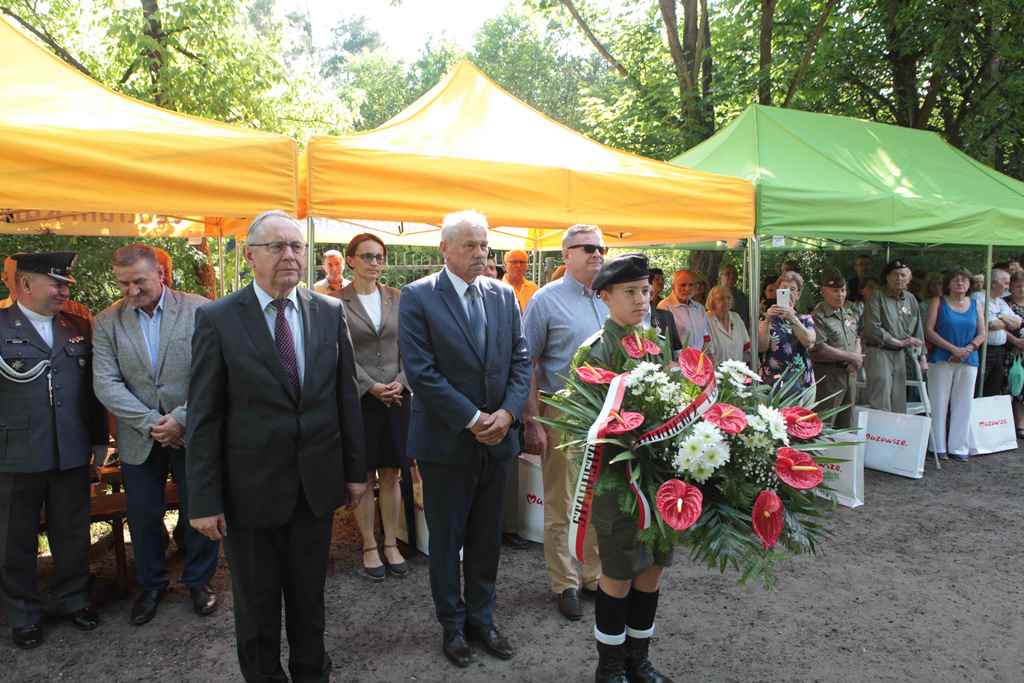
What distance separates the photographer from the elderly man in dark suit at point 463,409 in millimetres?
2926

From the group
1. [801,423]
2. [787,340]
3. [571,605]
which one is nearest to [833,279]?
A: [787,340]

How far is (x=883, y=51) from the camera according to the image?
34.4 feet

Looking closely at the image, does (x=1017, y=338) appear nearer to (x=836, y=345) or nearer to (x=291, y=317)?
(x=836, y=345)

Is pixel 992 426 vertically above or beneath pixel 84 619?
above

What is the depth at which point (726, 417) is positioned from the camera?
217 centimetres

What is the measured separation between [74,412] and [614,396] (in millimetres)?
2663

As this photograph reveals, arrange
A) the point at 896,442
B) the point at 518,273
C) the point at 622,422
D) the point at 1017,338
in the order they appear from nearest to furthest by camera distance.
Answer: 1. the point at 622,422
2. the point at 896,442
3. the point at 518,273
4. the point at 1017,338

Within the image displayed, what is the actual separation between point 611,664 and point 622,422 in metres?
1.08

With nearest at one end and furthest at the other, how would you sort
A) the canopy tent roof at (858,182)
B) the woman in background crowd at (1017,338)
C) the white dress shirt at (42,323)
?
the white dress shirt at (42,323) < the canopy tent roof at (858,182) < the woman in background crowd at (1017,338)

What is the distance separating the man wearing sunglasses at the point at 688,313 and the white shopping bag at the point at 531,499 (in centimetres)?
158

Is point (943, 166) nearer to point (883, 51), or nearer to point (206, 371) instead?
point (883, 51)

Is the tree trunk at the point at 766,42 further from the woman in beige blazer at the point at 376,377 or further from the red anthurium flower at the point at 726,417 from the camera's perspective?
the red anthurium flower at the point at 726,417

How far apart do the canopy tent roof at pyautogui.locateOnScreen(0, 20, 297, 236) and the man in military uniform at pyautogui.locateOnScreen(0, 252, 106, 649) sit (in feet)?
1.23

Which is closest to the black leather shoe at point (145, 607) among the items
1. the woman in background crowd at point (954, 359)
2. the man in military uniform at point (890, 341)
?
the man in military uniform at point (890, 341)
